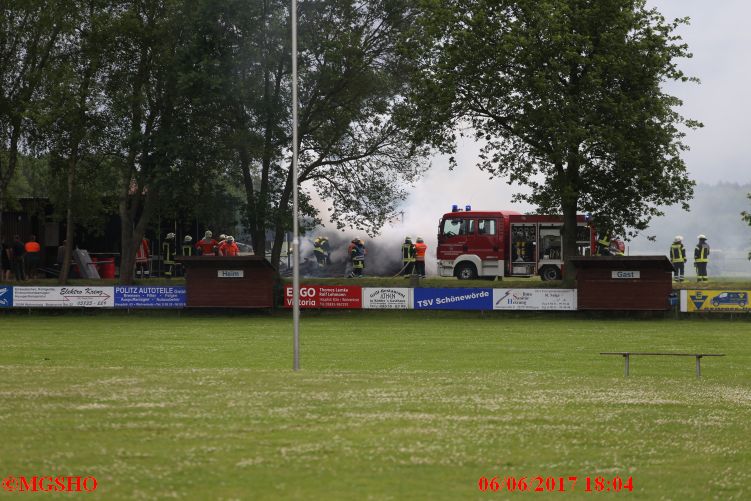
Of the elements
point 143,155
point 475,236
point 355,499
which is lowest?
point 355,499

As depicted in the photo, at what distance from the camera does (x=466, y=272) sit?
50.8m

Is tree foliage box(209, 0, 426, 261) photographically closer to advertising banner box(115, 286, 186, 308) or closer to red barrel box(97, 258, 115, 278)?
advertising banner box(115, 286, 186, 308)

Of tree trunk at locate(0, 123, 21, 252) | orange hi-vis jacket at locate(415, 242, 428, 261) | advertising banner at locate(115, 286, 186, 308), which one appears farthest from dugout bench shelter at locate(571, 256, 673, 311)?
tree trunk at locate(0, 123, 21, 252)

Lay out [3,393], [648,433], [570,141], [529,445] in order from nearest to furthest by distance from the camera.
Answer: [529,445]
[648,433]
[3,393]
[570,141]

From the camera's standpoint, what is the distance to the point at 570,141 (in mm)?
41844

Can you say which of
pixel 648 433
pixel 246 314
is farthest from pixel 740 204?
pixel 648 433

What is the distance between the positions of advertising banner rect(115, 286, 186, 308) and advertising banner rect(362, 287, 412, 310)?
7.52 metres

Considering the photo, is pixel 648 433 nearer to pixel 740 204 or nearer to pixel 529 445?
pixel 529 445

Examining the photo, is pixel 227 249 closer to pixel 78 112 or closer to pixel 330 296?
pixel 330 296

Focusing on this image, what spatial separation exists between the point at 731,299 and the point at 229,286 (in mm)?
19867

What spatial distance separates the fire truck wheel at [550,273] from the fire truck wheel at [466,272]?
3274mm

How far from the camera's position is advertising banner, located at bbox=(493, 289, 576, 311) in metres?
41.4

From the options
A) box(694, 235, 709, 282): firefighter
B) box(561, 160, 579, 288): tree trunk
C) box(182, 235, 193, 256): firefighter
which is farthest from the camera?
box(182, 235, 193, 256): firefighter

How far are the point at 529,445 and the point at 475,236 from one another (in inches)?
1503
